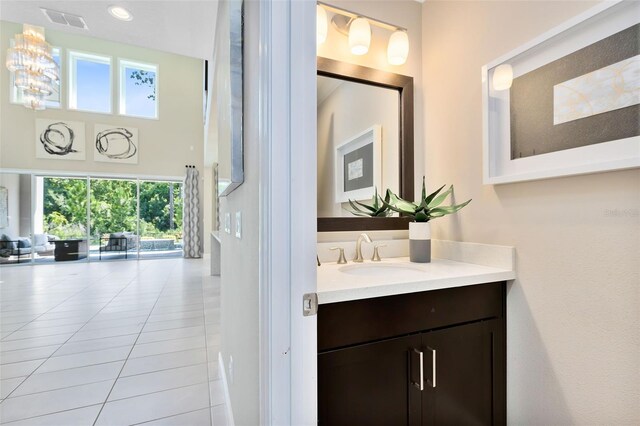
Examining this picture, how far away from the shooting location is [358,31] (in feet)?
5.77

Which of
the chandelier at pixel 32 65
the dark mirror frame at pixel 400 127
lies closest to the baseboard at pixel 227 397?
the dark mirror frame at pixel 400 127

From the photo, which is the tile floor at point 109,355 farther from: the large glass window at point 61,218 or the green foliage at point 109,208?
the green foliage at point 109,208

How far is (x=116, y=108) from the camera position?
7.81 m

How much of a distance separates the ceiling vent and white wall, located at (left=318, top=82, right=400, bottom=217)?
229cm

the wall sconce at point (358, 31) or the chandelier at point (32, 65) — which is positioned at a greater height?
the chandelier at point (32, 65)

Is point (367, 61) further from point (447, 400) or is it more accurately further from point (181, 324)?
point (181, 324)

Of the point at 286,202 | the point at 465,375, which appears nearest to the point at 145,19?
the point at 286,202

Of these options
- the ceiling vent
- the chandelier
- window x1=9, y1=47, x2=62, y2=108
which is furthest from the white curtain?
the ceiling vent

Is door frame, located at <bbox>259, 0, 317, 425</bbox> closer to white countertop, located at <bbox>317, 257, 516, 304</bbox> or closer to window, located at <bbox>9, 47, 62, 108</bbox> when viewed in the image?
white countertop, located at <bbox>317, 257, 516, 304</bbox>

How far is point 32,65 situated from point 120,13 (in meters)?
3.80

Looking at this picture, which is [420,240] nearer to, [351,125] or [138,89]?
[351,125]

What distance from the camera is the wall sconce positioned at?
1706mm

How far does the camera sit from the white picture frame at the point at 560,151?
1.03 m

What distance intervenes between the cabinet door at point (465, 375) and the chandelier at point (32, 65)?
6643 millimetres
